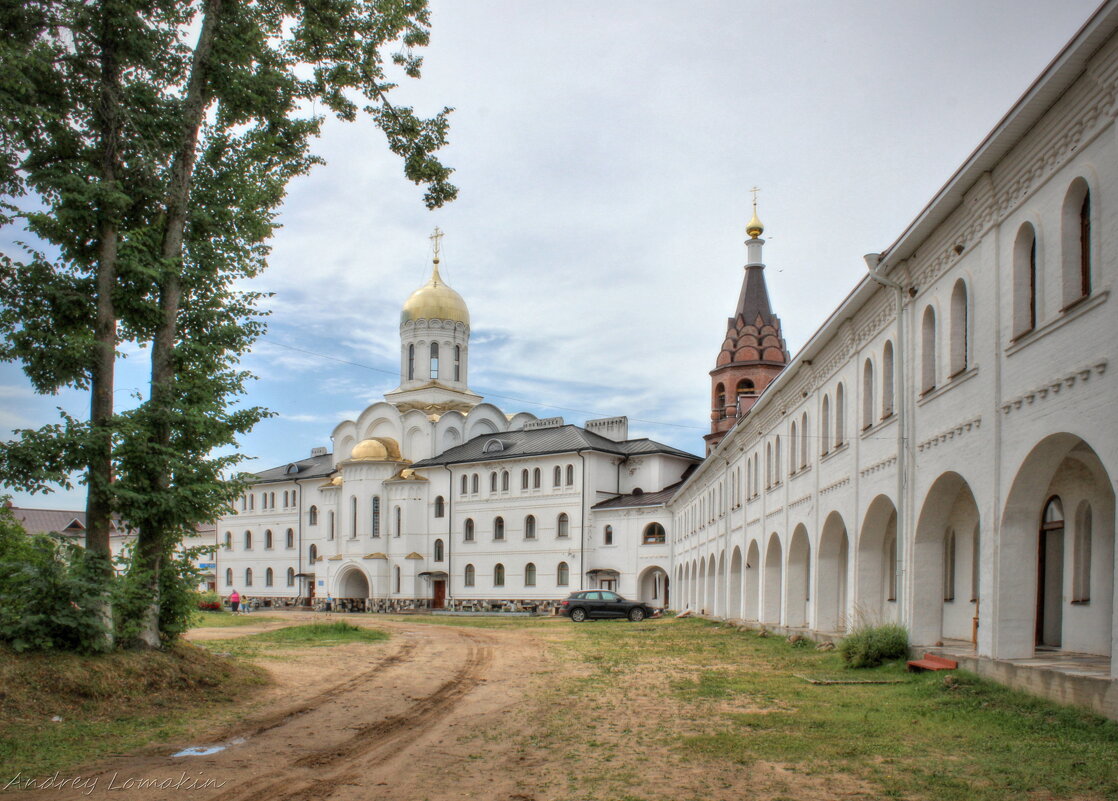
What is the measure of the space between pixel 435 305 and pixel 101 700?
181ft

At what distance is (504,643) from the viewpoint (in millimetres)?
25500

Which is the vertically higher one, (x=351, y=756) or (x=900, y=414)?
(x=900, y=414)

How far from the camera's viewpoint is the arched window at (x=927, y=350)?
14.3 m

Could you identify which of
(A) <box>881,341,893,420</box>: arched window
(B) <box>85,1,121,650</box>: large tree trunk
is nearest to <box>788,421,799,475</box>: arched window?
(A) <box>881,341,893,420</box>: arched window

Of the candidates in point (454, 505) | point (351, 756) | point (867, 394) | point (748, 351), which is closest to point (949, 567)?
point (867, 394)

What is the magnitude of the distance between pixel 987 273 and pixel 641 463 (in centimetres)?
4402

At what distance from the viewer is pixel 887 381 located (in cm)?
1639

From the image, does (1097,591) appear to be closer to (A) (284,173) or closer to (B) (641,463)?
(A) (284,173)

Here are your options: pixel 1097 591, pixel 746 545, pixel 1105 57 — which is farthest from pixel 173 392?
pixel 746 545

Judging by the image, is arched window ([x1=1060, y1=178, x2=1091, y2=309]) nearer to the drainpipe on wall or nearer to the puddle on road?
the drainpipe on wall

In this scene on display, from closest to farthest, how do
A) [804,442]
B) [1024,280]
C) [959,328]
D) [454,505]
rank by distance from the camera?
[1024,280] → [959,328] → [804,442] → [454,505]

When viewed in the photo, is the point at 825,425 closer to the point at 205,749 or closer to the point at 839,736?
the point at 839,736

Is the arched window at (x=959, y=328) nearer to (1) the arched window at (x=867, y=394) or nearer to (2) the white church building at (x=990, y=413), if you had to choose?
(2) the white church building at (x=990, y=413)

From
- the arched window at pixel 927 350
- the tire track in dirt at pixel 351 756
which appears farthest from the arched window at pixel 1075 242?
the tire track in dirt at pixel 351 756
